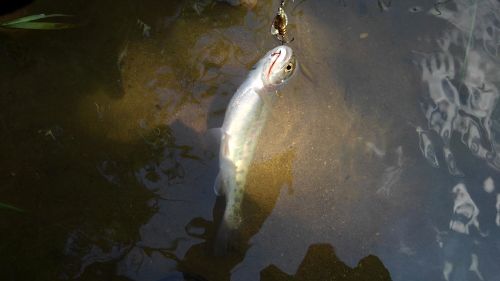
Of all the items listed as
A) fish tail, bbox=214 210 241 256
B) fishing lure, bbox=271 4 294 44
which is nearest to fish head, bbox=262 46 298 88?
fishing lure, bbox=271 4 294 44

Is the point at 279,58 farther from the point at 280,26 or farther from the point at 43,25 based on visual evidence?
the point at 43,25

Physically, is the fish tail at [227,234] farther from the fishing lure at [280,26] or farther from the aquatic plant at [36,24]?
the aquatic plant at [36,24]

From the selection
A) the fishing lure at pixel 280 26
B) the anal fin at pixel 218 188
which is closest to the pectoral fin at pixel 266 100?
the fishing lure at pixel 280 26

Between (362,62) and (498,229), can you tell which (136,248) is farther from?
(498,229)

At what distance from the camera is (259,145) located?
11.7 ft

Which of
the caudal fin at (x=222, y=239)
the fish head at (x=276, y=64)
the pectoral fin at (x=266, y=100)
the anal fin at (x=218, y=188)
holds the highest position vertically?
Answer: the fish head at (x=276, y=64)

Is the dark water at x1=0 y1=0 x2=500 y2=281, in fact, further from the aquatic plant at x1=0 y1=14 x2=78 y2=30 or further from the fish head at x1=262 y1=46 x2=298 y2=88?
the fish head at x1=262 y1=46 x2=298 y2=88

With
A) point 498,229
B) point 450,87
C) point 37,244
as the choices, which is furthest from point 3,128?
point 498,229

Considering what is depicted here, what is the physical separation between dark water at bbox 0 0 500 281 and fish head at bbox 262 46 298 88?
203mm

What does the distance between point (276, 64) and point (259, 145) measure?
23.7 inches

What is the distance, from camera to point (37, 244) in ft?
10.2

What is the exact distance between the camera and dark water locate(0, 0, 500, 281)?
126 inches

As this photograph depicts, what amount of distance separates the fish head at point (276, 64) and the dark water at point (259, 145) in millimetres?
203

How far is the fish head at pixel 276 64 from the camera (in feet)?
11.4
